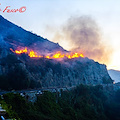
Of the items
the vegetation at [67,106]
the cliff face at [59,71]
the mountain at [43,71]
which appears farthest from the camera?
the cliff face at [59,71]

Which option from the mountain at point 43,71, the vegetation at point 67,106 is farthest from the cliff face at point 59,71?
the vegetation at point 67,106

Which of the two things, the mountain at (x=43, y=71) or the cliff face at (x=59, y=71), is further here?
the cliff face at (x=59, y=71)

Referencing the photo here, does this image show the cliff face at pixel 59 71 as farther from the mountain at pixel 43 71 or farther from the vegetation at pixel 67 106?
the vegetation at pixel 67 106

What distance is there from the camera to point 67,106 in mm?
28141

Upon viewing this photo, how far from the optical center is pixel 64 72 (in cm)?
6488

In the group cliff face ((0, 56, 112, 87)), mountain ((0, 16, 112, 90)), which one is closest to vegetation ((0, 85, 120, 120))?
mountain ((0, 16, 112, 90))

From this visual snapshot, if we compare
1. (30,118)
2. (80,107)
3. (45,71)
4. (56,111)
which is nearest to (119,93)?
(80,107)

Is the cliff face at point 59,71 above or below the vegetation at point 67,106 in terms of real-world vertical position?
above

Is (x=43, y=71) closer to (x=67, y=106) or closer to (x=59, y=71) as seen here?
(x=59, y=71)

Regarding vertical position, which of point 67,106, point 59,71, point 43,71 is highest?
point 59,71

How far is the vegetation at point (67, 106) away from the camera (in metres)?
17.9

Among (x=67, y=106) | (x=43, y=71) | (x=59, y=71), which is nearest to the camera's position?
(x=67, y=106)

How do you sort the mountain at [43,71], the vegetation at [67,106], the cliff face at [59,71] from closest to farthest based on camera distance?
1. the vegetation at [67,106]
2. the mountain at [43,71]
3. the cliff face at [59,71]

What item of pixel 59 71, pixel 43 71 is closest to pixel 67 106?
pixel 43 71
